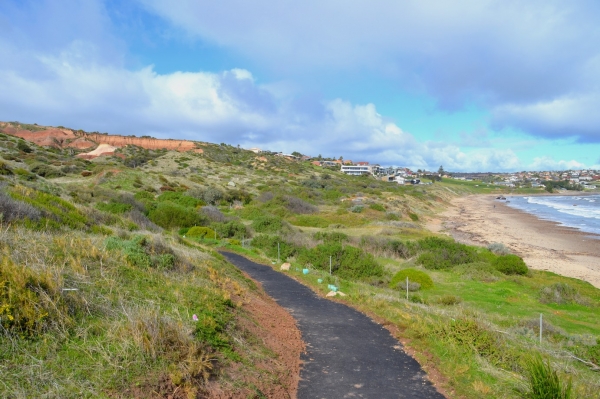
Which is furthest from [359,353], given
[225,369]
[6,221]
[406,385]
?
[6,221]

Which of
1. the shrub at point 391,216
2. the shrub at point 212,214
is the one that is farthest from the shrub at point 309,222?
the shrub at point 391,216

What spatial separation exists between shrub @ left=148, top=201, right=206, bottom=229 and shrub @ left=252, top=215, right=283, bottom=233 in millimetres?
4219

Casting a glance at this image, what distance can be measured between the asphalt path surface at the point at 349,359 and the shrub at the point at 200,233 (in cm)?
1496

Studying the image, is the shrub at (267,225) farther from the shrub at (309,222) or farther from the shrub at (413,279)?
the shrub at (413,279)

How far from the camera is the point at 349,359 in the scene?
24.8 feet

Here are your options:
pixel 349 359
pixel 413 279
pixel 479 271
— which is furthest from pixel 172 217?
pixel 349 359

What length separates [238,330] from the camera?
7262mm

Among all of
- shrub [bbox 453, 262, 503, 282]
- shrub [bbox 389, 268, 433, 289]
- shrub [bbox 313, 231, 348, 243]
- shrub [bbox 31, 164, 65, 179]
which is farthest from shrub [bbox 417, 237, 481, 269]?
shrub [bbox 31, 164, 65, 179]

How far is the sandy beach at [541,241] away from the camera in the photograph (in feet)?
85.9

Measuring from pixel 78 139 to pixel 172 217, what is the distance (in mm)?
70488

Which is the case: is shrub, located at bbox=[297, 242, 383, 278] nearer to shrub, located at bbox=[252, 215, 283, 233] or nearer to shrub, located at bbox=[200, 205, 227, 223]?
shrub, located at bbox=[252, 215, 283, 233]

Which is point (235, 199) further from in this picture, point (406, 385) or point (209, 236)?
point (406, 385)

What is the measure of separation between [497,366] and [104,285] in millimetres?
7260

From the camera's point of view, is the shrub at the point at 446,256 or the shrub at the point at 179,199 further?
the shrub at the point at 179,199
